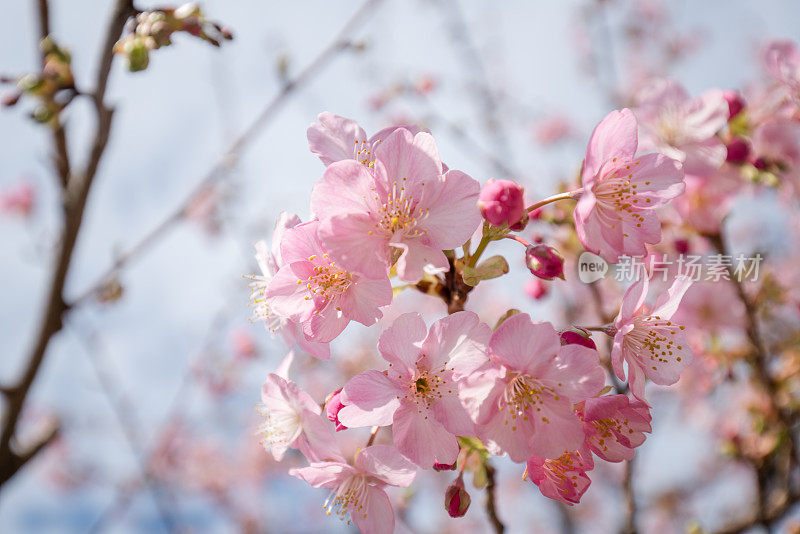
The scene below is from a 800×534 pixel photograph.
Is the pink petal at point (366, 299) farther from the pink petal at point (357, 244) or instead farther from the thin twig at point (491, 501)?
the thin twig at point (491, 501)

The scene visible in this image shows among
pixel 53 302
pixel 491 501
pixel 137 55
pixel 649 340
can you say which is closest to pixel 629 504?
pixel 491 501

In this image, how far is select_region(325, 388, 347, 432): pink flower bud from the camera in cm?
116

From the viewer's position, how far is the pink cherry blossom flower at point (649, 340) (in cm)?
116

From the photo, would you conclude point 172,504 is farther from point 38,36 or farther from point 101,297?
point 38,36

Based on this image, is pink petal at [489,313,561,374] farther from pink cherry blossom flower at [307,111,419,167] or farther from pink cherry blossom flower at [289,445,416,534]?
pink cherry blossom flower at [307,111,419,167]

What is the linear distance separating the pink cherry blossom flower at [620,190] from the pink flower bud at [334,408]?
0.63 m

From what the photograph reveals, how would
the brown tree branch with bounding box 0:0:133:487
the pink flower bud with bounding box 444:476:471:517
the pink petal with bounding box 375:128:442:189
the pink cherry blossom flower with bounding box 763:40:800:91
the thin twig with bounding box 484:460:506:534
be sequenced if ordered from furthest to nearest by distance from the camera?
1. the pink cherry blossom flower with bounding box 763:40:800:91
2. the brown tree branch with bounding box 0:0:133:487
3. the thin twig with bounding box 484:460:506:534
4. the pink flower bud with bounding box 444:476:471:517
5. the pink petal with bounding box 375:128:442:189

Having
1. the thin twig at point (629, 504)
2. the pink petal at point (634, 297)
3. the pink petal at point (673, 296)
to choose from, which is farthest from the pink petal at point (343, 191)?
the thin twig at point (629, 504)

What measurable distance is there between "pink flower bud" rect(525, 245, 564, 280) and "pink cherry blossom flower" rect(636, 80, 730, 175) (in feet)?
3.81

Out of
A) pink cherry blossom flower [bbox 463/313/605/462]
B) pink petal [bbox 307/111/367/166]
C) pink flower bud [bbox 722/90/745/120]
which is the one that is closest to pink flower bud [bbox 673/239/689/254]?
pink flower bud [bbox 722/90/745/120]

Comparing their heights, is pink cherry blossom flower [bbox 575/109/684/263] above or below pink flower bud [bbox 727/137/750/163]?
above

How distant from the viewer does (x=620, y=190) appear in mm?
1242

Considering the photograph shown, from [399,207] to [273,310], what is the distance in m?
0.35

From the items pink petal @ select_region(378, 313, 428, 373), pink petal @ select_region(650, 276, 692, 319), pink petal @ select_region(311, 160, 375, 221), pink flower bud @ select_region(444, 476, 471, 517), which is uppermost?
pink petal @ select_region(311, 160, 375, 221)
